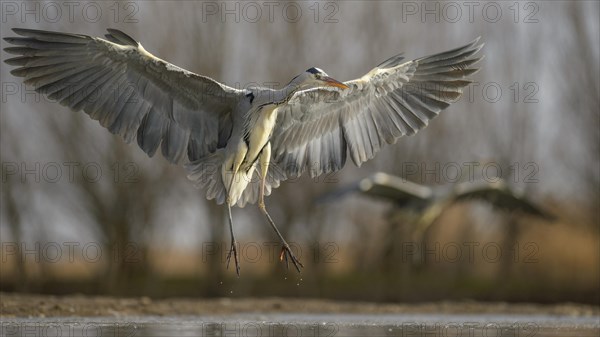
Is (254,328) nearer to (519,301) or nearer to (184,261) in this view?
(519,301)

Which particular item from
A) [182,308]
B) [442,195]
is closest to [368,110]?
[182,308]

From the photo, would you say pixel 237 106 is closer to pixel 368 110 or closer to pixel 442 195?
pixel 368 110

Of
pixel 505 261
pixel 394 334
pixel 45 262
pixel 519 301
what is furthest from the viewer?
pixel 505 261

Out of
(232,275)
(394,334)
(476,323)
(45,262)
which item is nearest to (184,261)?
(232,275)

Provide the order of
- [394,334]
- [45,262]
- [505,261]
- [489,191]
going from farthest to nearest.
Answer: [505,261], [45,262], [489,191], [394,334]

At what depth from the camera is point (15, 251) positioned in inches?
950

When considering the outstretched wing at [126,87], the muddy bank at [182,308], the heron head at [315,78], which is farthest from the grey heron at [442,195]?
the heron head at [315,78]

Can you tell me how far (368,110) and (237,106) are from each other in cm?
135

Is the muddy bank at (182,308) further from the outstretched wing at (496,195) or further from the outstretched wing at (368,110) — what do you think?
the outstretched wing at (496,195)

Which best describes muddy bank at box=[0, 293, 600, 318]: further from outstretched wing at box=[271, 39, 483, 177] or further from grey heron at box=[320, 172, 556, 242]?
grey heron at box=[320, 172, 556, 242]

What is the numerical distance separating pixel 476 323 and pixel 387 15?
1686 cm

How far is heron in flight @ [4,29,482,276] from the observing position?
36.7 feet

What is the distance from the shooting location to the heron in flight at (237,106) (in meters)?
11.2

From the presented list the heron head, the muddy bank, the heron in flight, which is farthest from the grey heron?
the heron head
